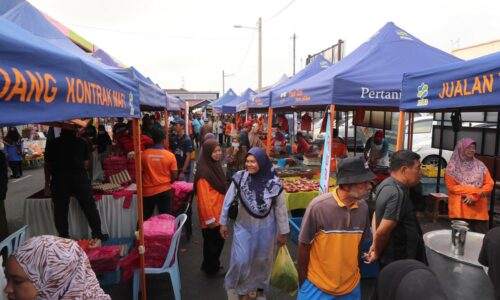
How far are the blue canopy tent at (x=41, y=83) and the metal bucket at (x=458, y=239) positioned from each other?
288 cm

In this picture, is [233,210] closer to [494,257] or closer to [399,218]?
[399,218]

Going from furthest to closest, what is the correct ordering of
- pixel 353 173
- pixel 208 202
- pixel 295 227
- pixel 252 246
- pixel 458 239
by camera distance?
pixel 295 227 < pixel 208 202 < pixel 252 246 < pixel 458 239 < pixel 353 173

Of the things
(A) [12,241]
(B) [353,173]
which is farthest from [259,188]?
(A) [12,241]

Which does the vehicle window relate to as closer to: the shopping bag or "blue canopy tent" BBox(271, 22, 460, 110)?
"blue canopy tent" BBox(271, 22, 460, 110)

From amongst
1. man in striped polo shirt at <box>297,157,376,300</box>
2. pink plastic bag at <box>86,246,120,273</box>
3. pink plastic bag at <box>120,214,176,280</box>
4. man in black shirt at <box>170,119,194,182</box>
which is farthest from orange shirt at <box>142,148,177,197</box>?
man in striped polo shirt at <box>297,157,376,300</box>

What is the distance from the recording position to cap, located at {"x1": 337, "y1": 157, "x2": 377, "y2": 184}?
7.21ft

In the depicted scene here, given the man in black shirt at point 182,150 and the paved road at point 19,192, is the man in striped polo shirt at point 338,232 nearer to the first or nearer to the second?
the man in black shirt at point 182,150

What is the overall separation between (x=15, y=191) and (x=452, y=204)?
33.1 feet

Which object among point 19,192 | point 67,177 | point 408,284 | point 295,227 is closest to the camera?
point 408,284

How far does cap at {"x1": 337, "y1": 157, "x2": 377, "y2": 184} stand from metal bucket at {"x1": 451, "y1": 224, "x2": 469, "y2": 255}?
108cm

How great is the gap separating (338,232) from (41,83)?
1945 mm

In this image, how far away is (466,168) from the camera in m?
4.50

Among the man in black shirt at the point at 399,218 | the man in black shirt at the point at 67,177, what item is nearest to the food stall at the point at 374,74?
the man in black shirt at the point at 399,218

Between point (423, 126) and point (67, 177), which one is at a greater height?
point (423, 126)
